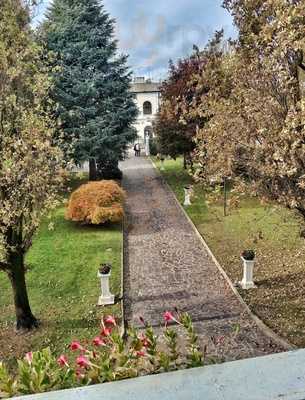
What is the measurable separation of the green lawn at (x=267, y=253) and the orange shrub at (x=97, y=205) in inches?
115

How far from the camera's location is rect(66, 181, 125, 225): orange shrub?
48.5 feet

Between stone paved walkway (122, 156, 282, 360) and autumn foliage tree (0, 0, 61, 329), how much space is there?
2.52 metres

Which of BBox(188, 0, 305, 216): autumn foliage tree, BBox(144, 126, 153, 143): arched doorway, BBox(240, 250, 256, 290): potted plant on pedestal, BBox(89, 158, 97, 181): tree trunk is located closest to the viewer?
BBox(188, 0, 305, 216): autumn foliage tree

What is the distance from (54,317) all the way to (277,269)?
545 cm

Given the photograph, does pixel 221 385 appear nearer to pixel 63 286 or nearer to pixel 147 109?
pixel 63 286

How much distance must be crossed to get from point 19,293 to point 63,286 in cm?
204

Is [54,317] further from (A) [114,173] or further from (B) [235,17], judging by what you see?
(A) [114,173]

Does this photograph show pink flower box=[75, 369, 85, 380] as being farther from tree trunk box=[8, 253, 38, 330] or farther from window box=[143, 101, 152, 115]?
window box=[143, 101, 152, 115]

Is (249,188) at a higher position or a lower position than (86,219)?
higher

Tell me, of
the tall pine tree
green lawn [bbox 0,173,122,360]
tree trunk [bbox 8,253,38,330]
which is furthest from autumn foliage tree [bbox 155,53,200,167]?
tree trunk [bbox 8,253,38,330]

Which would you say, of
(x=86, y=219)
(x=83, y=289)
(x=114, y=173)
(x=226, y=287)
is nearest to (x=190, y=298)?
(x=226, y=287)

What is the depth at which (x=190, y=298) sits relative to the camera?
30.1 feet

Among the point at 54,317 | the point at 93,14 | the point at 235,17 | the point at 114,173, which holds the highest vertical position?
the point at 93,14

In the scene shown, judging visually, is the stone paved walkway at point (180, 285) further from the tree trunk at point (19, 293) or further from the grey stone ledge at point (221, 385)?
the grey stone ledge at point (221, 385)
